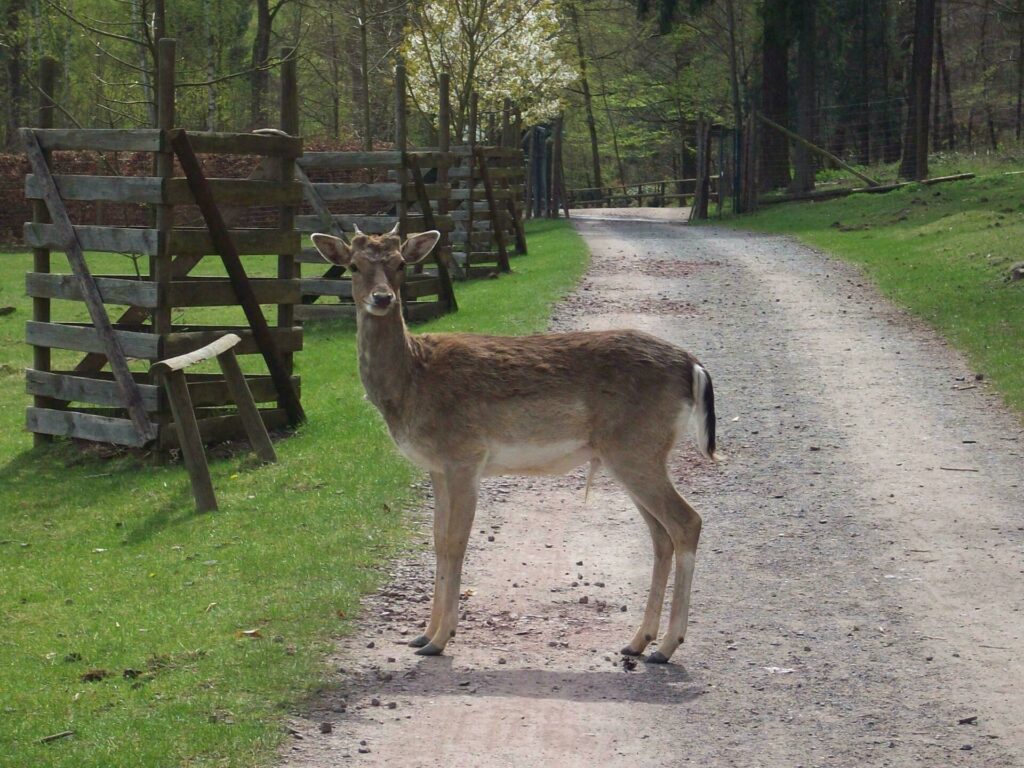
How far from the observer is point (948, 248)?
858 inches

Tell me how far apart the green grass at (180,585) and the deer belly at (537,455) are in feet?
3.82

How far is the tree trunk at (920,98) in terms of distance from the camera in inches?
1332

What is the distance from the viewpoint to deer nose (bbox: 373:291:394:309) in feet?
22.8

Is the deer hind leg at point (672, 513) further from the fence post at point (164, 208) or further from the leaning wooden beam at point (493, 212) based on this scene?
the leaning wooden beam at point (493, 212)

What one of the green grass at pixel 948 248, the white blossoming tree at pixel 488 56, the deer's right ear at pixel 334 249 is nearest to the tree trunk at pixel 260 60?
the white blossoming tree at pixel 488 56

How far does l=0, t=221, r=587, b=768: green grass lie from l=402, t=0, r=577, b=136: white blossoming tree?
19.2 metres

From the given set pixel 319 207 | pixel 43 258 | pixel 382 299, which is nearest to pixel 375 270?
pixel 382 299

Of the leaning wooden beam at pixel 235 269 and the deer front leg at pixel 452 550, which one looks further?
the leaning wooden beam at pixel 235 269

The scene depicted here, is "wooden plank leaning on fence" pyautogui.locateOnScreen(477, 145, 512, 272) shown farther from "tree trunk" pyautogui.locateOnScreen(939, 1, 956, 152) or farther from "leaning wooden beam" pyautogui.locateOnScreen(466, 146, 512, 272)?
"tree trunk" pyautogui.locateOnScreen(939, 1, 956, 152)

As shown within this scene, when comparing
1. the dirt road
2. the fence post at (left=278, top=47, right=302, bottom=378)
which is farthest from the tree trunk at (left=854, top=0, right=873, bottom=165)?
the fence post at (left=278, top=47, right=302, bottom=378)

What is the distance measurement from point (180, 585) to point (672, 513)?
10.2 ft

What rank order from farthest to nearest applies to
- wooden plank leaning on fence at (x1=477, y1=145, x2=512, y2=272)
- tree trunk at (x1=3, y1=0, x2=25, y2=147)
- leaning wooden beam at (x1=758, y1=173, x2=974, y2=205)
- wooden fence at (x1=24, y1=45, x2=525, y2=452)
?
1. tree trunk at (x1=3, y1=0, x2=25, y2=147)
2. leaning wooden beam at (x1=758, y1=173, x2=974, y2=205)
3. wooden plank leaning on fence at (x1=477, y1=145, x2=512, y2=272)
4. wooden fence at (x1=24, y1=45, x2=525, y2=452)

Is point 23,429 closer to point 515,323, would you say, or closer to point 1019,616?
point 515,323

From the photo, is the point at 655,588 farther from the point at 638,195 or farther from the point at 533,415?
the point at 638,195
